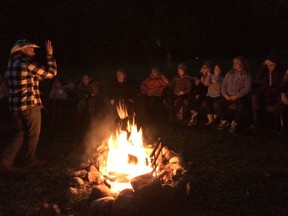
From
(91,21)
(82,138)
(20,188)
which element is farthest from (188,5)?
(20,188)

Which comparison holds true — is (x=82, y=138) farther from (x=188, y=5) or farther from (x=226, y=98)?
(x=188, y=5)

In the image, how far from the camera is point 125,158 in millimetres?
6281

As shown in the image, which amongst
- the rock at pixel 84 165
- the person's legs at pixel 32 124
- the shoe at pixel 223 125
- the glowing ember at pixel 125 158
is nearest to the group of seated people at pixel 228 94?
the shoe at pixel 223 125

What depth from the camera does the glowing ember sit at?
6.00 meters

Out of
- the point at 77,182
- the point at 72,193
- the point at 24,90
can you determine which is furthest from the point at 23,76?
the point at 72,193

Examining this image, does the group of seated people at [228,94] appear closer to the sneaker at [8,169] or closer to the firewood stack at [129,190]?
the firewood stack at [129,190]

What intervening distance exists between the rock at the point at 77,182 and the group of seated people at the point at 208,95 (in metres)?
3.25

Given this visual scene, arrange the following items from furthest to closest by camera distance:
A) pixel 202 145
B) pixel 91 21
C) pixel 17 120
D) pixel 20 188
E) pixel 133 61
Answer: pixel 133 61 → pixel 91 21 → pixel 202 145 → pixel 17 120 → pixel 20 188

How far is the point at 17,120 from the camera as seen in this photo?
255 inches

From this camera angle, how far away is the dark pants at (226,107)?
8.20m

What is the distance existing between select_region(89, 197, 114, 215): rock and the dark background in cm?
939

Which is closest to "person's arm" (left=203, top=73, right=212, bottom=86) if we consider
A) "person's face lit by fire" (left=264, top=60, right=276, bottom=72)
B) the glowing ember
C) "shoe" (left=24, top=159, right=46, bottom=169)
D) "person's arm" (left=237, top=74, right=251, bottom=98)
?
"person's arm" (left=237, top=74, right=251, bottom=98)

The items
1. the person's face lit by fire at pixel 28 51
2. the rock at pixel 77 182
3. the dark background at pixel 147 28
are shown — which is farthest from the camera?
the dark background at pixel 147 28

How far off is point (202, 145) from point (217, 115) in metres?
1.39
